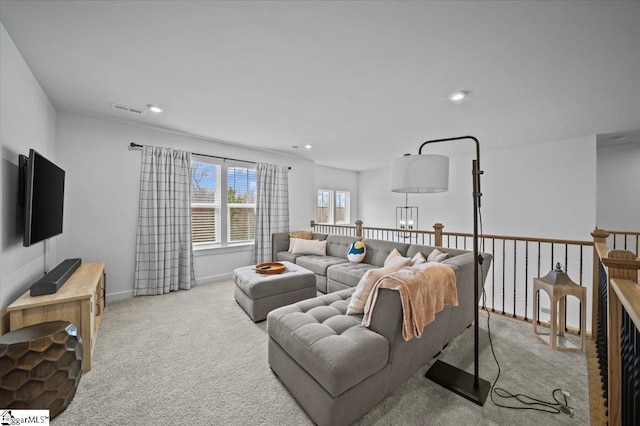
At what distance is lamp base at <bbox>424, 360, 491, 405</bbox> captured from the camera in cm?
168

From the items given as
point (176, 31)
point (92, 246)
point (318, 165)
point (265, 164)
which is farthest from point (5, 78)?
point (318, 165)

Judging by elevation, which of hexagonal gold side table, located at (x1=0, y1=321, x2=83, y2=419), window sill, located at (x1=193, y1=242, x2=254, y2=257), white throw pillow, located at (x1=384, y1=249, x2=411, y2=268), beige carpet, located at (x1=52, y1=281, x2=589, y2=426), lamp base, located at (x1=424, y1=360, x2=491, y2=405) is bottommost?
beige carpet, located at (x1=52, y1=281, x2=589, y2=426)

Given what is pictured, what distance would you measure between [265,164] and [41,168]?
318cm

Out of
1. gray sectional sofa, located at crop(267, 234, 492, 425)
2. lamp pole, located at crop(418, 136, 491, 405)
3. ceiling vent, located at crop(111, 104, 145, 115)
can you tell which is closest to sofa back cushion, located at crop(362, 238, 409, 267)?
gray sectional sofa, located at crop(267, 234, 492, 425)

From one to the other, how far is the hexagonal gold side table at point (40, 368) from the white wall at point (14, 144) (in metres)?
0.55

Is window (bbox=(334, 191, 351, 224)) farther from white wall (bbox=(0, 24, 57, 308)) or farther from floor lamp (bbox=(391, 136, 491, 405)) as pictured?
white wall (bbox=(0, 24, 57, 308))

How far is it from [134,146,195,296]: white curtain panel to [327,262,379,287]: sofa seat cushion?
7.53ft

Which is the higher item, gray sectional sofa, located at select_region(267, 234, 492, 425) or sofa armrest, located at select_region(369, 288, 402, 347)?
Result: sofa armrest, located at select_region(369, 288, 402, 347)

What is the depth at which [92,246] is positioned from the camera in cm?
331

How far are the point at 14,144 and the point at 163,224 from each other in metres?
1.90

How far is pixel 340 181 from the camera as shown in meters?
7.41

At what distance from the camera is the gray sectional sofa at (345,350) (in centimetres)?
137

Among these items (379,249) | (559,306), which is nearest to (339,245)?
(379,249)

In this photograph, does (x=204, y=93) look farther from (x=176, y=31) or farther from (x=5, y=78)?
(x=5, y=78)
